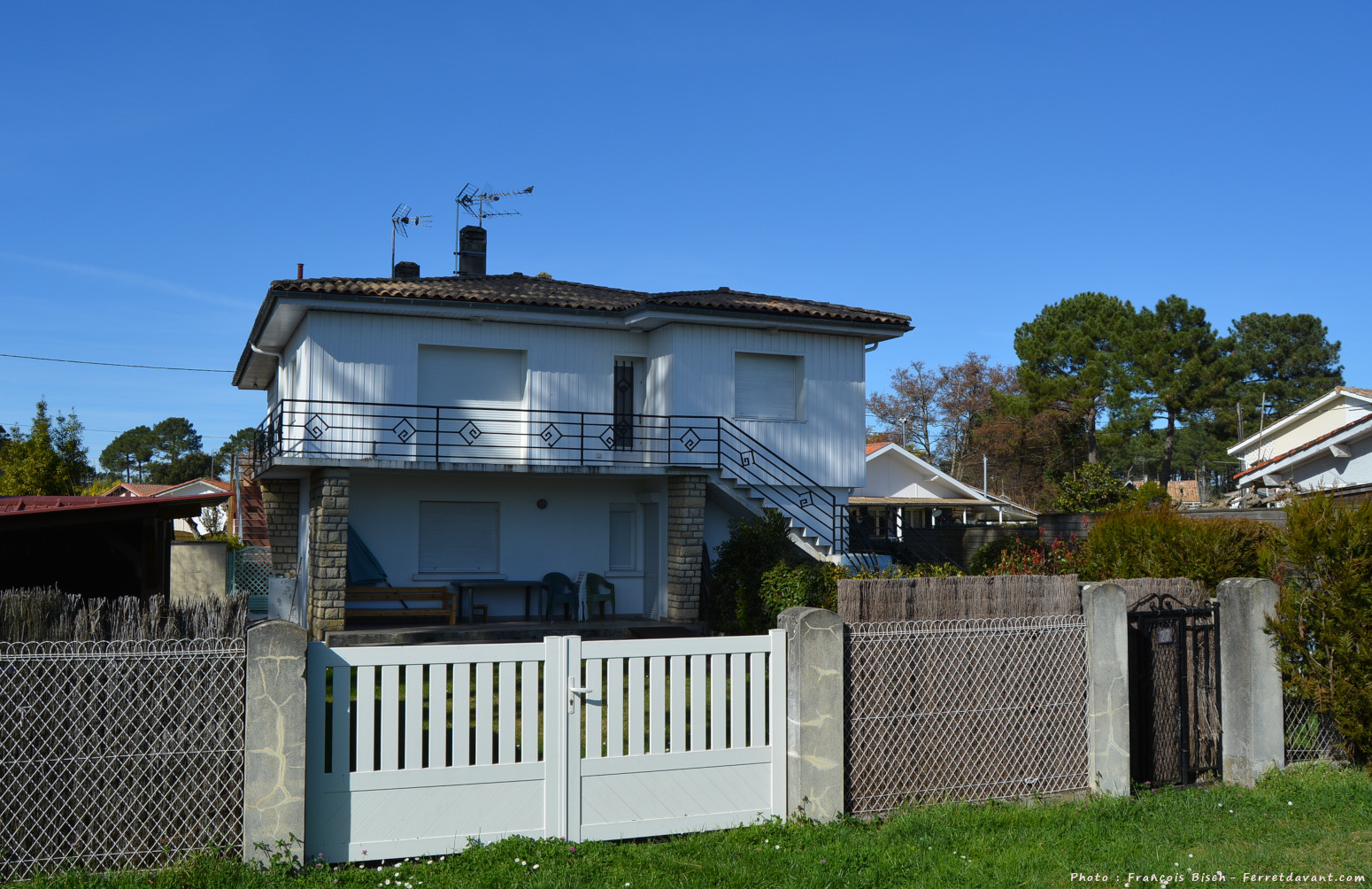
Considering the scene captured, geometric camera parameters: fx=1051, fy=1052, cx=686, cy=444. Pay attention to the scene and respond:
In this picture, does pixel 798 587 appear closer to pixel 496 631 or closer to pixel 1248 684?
pixel 496 631

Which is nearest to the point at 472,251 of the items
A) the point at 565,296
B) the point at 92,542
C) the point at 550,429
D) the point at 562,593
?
the point at 565,296

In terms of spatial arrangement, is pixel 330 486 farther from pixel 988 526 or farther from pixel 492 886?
pixel 988 526

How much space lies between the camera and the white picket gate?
5926mm

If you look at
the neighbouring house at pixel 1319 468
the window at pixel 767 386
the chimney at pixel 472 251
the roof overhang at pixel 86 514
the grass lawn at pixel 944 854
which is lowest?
the grass lawn at pixel 944 854

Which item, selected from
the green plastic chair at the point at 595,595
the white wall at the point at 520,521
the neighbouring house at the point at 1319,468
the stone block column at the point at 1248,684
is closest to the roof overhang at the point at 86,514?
the white wall at the point at 520,521

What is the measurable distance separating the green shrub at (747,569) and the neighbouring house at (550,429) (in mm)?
558

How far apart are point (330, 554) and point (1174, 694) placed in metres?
12.1

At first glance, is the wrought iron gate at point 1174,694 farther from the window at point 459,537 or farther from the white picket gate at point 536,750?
the window at point 459,537

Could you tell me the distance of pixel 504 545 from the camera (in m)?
18.4

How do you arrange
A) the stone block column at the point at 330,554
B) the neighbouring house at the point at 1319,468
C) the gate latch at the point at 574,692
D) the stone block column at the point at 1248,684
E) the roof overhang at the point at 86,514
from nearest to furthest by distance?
the gate latch at the point at 574,692, the stone block column at the point at 1248,684, the roof overhang at the point at 86,514, the stone block column at the point at 330,554, the neighbouring house at the point at 1319,468

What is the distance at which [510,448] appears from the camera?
719 inches

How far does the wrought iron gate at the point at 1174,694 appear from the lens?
777cm

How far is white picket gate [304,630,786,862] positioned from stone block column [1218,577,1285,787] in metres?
3.63

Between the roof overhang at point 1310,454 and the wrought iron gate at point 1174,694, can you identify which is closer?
the wrought iron gate at point 1174,694
